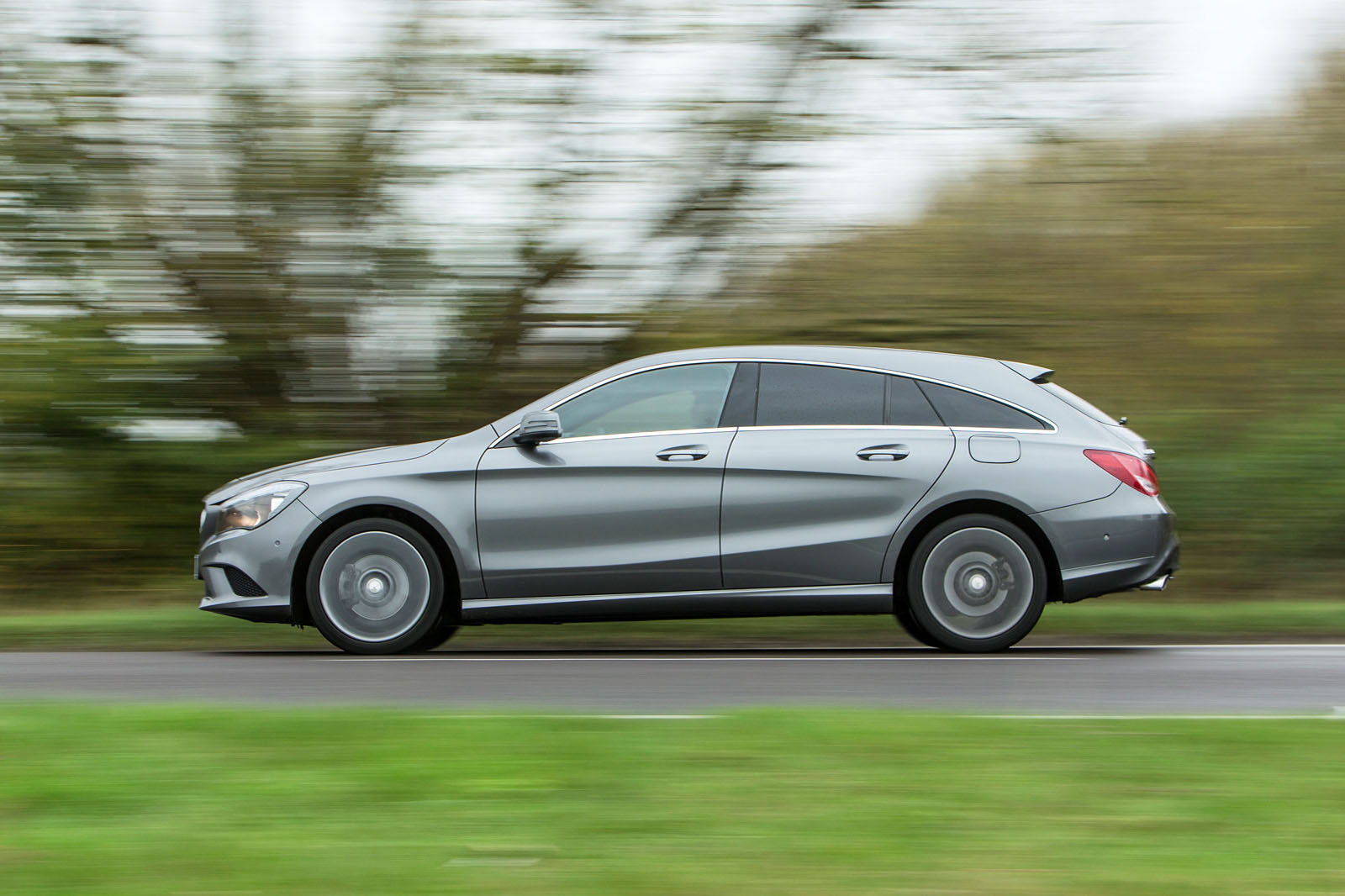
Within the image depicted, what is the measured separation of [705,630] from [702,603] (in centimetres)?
192

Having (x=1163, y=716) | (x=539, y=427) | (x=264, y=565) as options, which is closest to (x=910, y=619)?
(x=539, y=427)

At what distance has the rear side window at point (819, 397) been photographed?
8.02 metres

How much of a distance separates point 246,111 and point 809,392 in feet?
19.4

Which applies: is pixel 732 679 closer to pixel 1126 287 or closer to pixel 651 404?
pixel 651 404

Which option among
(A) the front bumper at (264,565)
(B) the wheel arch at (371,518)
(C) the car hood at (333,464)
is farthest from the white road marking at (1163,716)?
(A) the front bumper at (264,565)

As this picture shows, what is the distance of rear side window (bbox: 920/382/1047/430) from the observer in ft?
26.2

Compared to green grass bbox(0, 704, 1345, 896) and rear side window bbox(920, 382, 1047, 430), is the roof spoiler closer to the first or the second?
rear side window bbox(920, 382, 1047, 430)

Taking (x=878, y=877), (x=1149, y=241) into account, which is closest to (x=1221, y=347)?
(x=1149, y=241)

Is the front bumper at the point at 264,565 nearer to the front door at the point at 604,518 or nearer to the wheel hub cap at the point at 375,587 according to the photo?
the wheel hub cap at the point at 375,587

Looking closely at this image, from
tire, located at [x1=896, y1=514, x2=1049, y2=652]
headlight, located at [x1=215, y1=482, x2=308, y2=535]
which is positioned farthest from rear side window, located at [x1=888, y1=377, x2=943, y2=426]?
headlight, located at [x1=215, y1=482, x2=308, y2=535]

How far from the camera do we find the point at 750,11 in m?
12.0

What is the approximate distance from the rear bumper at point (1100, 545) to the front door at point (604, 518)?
174cm

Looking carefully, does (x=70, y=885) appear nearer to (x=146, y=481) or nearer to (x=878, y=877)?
(x=878, y=877)

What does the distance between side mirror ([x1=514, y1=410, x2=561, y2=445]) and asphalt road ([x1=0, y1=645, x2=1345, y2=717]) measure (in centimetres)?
113
